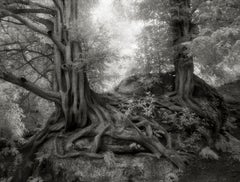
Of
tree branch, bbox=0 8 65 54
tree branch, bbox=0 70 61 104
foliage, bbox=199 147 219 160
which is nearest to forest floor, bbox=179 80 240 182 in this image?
foliage, bbox=199 147 219 160

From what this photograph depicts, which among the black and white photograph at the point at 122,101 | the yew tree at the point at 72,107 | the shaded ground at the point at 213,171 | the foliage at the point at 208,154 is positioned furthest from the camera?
the foliage at the point at 208,154

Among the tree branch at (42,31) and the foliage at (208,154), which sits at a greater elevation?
the tree branch at (42,31)

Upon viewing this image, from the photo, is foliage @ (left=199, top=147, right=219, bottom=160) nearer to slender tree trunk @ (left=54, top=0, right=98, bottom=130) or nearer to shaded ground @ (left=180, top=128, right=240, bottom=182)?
shaded ground @ (left=180, top=128, right=240, bottom=182)

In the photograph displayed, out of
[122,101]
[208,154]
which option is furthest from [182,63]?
[208,154]

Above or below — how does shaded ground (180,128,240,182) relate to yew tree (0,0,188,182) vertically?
below

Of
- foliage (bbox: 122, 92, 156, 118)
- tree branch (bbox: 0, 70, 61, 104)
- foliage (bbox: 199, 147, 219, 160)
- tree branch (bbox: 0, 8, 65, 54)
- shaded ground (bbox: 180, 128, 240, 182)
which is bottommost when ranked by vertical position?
shaded ground (bbox: 180, 128, 240, 182)

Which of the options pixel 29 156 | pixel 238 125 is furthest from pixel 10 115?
pixel 238 125

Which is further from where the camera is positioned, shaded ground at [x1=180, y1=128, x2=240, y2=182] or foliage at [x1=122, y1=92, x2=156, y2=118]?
foliage at [x1=122, y1=92, x2=156, y2=118]

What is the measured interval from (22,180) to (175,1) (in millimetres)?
7544

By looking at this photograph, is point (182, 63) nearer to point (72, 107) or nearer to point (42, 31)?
point (72, 107)

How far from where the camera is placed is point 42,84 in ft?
36.7

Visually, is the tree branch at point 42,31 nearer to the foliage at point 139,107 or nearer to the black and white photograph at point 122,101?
the black and white photograph at point 122,101

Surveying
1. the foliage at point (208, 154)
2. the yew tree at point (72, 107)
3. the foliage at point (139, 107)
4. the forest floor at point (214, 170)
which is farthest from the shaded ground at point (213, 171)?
the foliage at point (139, 107)

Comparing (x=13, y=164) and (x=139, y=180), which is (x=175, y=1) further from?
(x=13, y=164)
